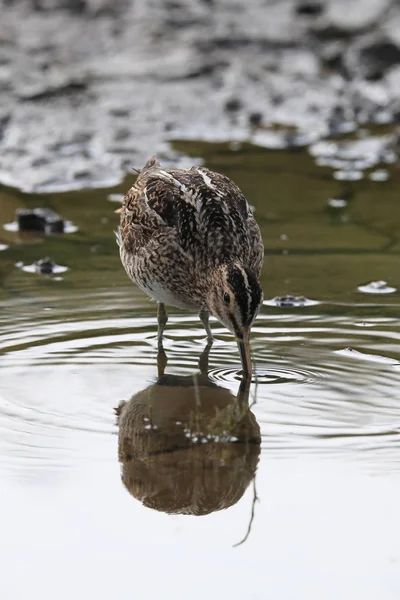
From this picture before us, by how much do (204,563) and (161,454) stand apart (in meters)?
1.37

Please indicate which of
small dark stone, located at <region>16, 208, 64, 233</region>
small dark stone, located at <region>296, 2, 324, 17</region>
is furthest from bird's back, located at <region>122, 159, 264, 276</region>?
small dark stone, located at <region>296, 2, 324, 17</region>

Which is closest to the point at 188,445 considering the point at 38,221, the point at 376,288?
the point at 376,288

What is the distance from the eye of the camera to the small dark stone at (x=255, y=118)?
1544 centimetres

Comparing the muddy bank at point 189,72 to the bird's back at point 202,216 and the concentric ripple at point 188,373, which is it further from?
the concentric ripple at point 188,373

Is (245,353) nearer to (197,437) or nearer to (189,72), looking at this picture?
(197,437)

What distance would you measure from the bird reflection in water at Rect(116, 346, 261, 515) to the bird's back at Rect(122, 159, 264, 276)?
3.15 feet

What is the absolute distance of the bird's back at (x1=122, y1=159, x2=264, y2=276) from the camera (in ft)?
26.3

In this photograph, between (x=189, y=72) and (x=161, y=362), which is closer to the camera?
(x=161, y=362)

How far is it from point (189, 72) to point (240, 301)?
9.33 meters

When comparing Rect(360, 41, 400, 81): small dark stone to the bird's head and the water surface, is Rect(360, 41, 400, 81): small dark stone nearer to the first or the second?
the water surface

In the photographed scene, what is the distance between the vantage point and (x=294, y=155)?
47.1 feet

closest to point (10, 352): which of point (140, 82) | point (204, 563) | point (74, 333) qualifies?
point (74, 333)

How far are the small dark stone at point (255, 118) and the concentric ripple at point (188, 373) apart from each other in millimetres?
6562

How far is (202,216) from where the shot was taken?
26.7ft
